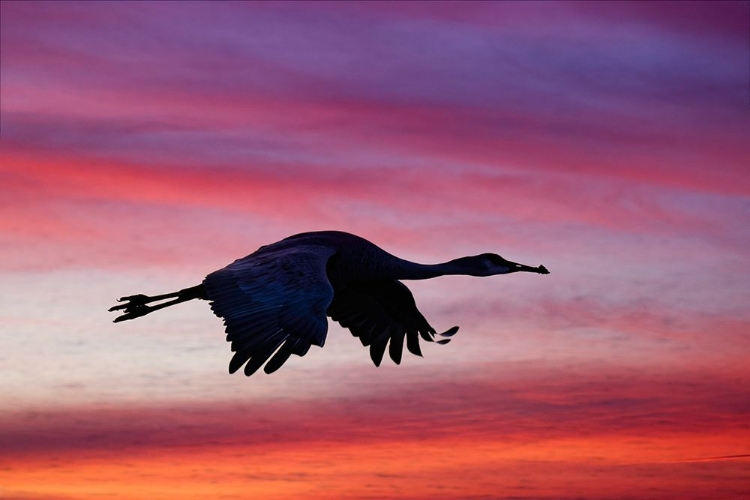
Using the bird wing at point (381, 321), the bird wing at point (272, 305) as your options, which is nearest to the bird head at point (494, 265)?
the bird wing at point (381, 321)

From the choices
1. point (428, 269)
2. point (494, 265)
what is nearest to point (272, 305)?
point (428, 269)

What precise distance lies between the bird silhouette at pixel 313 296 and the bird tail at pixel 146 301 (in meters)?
0.02

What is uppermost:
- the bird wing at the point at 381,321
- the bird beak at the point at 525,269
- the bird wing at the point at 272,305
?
the bird beak at the point at 525,269

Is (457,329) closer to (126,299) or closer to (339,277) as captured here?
(339,277)

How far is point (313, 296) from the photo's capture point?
20281 millimetres

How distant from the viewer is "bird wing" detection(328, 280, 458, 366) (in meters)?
25.3

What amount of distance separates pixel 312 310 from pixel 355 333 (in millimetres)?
5709

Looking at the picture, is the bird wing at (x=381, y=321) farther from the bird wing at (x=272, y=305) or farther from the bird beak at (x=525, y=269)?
the bird wing at (x=272, y=305)

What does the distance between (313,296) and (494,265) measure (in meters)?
4.92

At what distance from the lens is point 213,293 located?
20406 millimetres

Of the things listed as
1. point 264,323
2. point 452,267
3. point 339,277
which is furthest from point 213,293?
point 452,267

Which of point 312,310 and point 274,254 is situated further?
point 274,254

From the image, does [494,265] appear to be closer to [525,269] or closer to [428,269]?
[525,269]

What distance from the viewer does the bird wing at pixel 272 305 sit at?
19.1m
